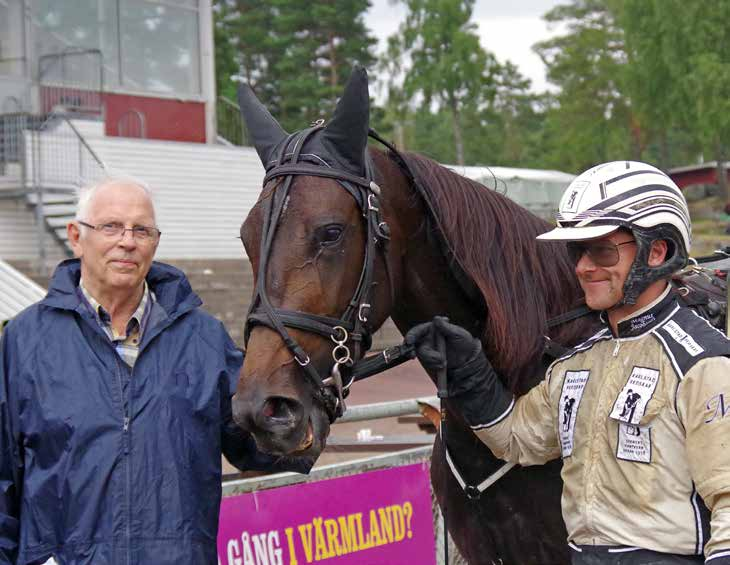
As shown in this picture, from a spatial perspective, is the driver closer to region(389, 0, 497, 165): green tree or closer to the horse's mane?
the horse's mane

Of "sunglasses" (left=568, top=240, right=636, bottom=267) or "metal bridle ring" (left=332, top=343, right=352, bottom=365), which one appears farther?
"metal bridle ring" (left=332, top=343, right=352, bottom=365)

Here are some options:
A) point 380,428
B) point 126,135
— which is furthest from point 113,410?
point 126,135

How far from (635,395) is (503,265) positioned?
33.6 inches

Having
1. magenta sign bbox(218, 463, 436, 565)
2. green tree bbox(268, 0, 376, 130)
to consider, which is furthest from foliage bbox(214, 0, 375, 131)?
magenta sign bbox(218, 463, 436, 565)

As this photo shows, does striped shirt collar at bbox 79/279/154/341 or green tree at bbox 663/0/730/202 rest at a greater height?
green tree at bbox 663/0/730/202

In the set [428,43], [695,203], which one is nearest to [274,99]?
[428,43]

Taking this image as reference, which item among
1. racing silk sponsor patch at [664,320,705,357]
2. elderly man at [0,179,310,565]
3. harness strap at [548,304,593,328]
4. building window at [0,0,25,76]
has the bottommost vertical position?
elderly man at [0,179,310,565]

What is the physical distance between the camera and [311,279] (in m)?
2.79

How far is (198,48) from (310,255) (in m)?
22.4

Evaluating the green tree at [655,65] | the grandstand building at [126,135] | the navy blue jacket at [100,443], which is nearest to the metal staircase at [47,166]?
the grandstand building at [126,135]

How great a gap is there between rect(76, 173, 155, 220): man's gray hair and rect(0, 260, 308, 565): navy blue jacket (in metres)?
0.23

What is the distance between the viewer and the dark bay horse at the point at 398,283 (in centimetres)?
272

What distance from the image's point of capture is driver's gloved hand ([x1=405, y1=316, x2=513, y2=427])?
118 inches

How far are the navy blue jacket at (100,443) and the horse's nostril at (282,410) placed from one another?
1.65 feet
